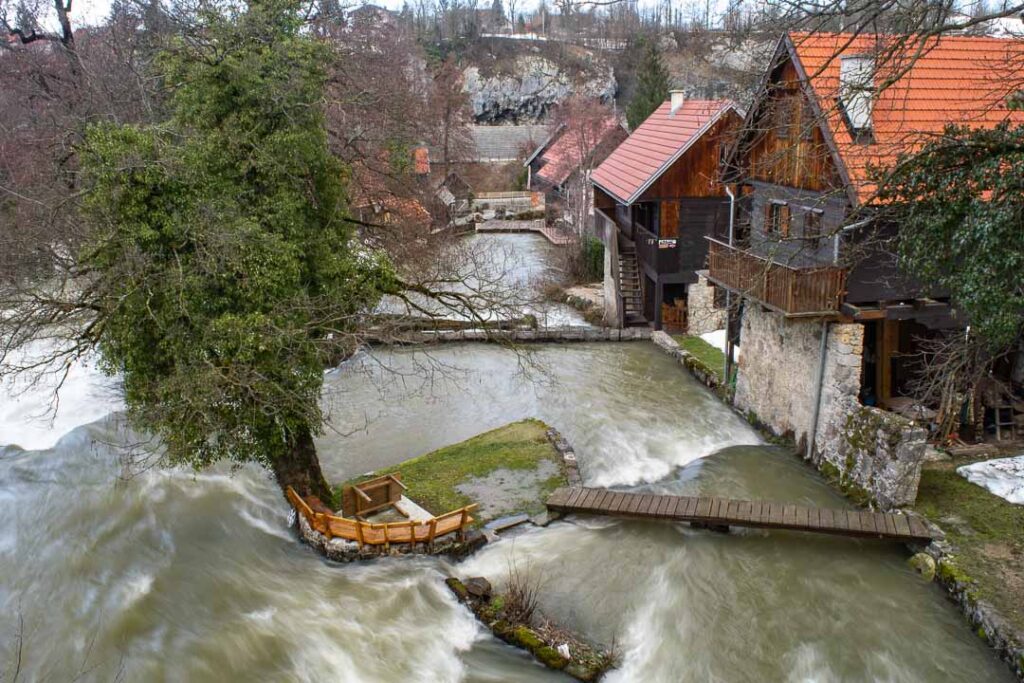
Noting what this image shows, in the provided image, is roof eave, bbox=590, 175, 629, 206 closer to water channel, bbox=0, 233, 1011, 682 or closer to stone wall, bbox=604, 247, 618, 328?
stone wall, bbox=604, 247, 618, 328

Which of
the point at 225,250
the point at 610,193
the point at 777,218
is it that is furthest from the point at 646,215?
the point at 225,250

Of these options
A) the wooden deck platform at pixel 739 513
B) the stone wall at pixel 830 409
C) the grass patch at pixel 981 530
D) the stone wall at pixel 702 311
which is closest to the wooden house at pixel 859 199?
the stone wall at pixel 830 409

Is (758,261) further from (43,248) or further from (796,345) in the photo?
(43,248)

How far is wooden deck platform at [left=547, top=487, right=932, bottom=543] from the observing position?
39.3ft

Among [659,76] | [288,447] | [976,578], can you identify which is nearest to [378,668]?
[288,447]

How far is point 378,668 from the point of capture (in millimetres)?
9906

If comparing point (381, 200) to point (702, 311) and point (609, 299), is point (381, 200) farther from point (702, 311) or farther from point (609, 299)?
point (702, 311)

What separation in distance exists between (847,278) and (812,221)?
1.96 metres

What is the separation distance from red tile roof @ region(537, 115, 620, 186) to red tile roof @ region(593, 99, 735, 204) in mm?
11625

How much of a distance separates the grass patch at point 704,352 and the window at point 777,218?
4.65 m

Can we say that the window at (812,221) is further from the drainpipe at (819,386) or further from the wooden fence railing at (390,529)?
the wooden fence railing at (390,529)

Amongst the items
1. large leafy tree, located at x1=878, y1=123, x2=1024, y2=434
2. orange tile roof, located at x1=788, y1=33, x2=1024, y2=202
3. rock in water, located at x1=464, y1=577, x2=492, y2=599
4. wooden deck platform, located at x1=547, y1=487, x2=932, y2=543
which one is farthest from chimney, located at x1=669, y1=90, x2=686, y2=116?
rock in water, located at x1=464, y1=577, x2=492, y2=599

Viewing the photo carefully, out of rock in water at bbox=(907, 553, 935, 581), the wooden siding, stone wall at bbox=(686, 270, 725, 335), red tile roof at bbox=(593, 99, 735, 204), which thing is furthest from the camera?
stone wall at bbox=(686, 270, 725, 335)

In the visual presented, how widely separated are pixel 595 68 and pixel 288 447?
70.1m
